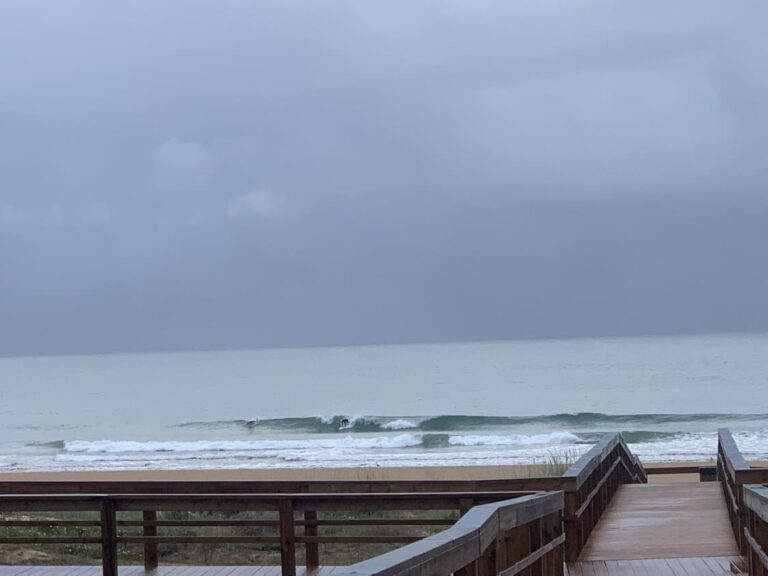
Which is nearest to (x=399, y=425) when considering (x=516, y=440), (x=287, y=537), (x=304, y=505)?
(x=516, y=440)

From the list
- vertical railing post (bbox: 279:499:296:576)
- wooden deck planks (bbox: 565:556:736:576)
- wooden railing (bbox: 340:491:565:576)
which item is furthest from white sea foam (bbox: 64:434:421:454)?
wooden railing (bbox: 340:491:565:576)

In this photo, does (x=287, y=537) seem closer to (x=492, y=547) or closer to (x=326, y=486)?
(x=326, y=486)

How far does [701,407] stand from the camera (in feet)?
205

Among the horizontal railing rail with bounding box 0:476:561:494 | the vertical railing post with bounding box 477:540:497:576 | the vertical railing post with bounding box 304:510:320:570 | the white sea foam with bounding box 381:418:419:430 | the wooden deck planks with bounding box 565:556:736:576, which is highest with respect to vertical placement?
the white sea foam with bounding box 381:418:419:430

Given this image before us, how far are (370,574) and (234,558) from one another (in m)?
10.7

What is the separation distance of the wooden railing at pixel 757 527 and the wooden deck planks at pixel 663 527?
65.3 inches

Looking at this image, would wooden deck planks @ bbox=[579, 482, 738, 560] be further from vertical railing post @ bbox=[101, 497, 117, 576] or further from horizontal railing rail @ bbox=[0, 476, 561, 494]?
vertical railing post @ bbox=[101, 497, 117, 576]

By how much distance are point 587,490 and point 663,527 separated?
4.65 feet

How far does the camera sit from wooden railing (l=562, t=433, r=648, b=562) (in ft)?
31.2

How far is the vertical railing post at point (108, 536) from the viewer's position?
8297 millimetres

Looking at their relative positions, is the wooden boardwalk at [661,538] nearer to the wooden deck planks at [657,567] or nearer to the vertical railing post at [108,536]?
the wooden deck planks at [657,567]

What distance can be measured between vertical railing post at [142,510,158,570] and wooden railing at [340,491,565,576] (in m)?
3.38

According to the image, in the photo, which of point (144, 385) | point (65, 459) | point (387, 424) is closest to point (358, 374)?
point (144, 385)

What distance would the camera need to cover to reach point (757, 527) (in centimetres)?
709
